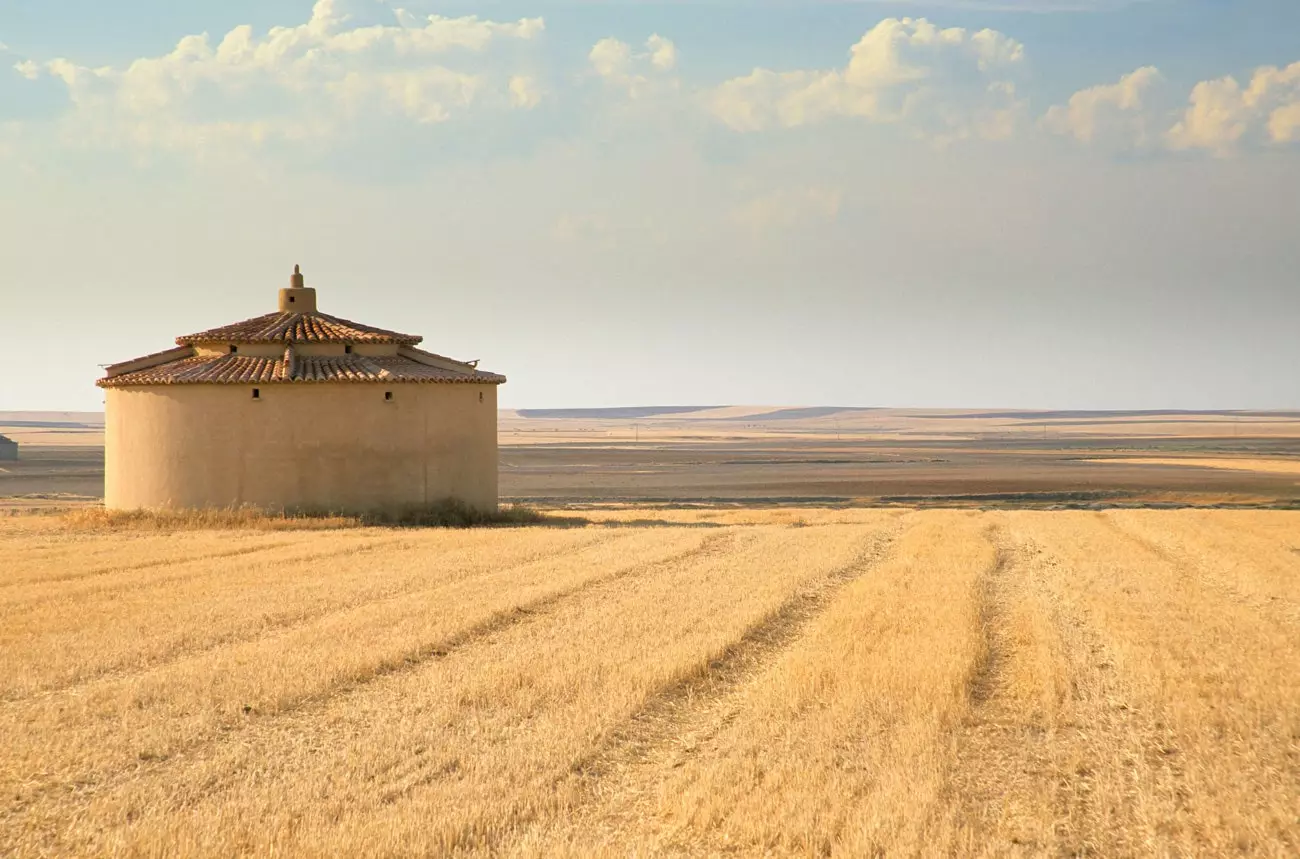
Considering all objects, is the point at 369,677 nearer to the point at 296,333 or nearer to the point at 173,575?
the point at 173,575

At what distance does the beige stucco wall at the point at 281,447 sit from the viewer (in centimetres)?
3091

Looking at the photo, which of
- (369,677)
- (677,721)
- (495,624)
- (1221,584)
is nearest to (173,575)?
(495,624)

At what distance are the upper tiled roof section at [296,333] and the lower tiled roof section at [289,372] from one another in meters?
0.45

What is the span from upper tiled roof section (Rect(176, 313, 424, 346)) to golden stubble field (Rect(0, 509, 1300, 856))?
13.0m

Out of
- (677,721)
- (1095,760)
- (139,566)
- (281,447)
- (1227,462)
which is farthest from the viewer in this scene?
(1227,462)

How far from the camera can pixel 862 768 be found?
9.12 metres

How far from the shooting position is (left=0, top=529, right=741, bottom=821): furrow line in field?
347 inches

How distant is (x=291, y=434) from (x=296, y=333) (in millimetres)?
3433

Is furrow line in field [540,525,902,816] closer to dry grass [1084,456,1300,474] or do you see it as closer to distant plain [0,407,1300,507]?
distant plain [0,407,1300,507]

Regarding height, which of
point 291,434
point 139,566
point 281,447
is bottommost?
point 139,566

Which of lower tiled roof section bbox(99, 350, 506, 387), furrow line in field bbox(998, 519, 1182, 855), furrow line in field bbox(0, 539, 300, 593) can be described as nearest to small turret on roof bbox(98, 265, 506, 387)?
lower tiled roof section bbox(99, 350, 506, 387)

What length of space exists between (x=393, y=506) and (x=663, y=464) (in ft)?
211

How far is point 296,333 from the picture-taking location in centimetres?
3325

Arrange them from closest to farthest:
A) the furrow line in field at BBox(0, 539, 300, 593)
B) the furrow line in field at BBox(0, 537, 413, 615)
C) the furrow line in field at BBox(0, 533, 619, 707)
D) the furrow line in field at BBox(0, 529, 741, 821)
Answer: the furrow line in field at BBox(0, 529, 741, 821) → the furrow line in field at BBox(0, 533, 619, 707) → the furrow line in field at BBox(0, 537, 413, 615) → the furrow line in field at BBox(0, 539, 300, 593)
